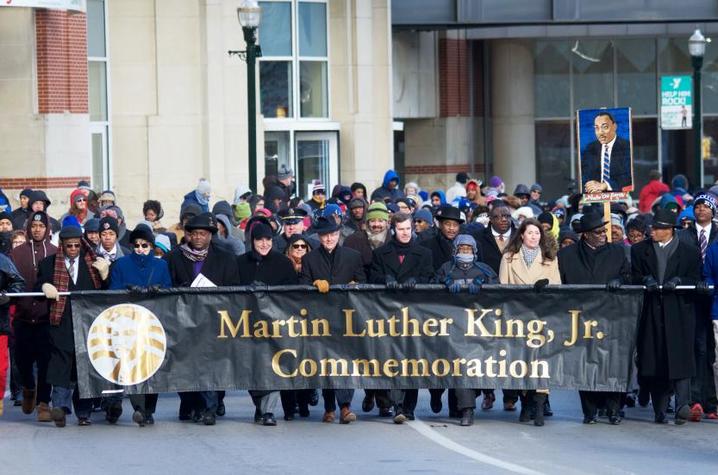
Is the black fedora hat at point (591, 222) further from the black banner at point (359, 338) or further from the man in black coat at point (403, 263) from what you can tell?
the man in black coat at point (403, 263)

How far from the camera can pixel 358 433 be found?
534 inches

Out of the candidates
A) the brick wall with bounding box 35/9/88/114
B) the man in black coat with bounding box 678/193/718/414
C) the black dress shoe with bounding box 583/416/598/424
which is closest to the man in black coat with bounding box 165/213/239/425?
the black dress shoe with bounding box 583/416/598/424

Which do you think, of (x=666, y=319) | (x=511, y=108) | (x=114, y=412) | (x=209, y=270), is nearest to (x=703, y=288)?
(x=666, y=319)

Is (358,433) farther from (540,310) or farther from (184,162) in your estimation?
(184,162)

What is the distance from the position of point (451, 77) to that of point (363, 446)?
1072 inches

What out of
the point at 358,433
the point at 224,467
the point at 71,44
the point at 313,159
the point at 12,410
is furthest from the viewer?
the point at 313,159

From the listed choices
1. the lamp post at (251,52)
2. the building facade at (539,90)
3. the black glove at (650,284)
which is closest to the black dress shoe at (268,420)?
the black glove at (650,284)

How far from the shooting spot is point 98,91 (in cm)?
2902

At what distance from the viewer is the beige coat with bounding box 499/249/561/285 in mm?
14375

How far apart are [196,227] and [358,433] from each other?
Answer: 2.20 meters

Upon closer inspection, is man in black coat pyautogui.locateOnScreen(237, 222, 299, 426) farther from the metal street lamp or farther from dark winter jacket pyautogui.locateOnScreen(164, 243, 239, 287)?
the metal street lamp

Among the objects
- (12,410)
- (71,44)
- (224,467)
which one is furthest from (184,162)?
(224,467)

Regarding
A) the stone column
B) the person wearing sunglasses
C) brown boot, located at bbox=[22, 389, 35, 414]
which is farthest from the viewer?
the stone column

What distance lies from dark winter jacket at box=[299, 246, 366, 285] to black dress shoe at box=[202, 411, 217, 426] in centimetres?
134
